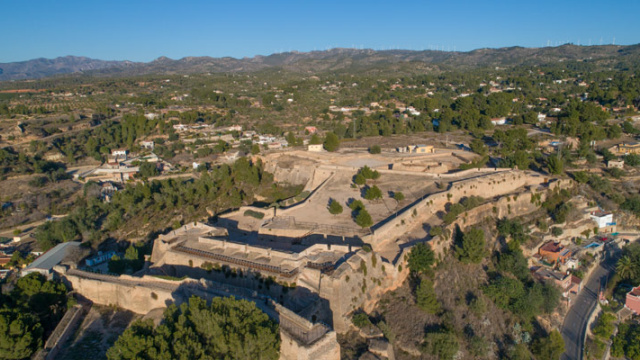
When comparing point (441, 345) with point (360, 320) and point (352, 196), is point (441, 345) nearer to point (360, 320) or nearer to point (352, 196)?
point (360, 320)

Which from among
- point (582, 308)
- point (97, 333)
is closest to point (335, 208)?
point (97, 333)

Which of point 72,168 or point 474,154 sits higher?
point 474,154

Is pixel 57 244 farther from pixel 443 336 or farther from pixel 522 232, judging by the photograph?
pixel 522 232

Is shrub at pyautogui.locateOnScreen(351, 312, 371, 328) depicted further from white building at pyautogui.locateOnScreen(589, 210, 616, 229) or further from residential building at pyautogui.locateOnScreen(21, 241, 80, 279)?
white building at pyautogui.locateOnScreen(589, 210, 616, 229)

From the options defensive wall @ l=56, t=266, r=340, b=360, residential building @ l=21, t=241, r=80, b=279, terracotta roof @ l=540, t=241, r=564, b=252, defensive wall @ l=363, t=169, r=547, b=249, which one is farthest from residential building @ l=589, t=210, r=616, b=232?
residential building @ l=21, t=241, r=80, b=279

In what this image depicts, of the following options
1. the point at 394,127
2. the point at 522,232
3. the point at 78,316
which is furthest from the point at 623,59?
the point at 78,316
